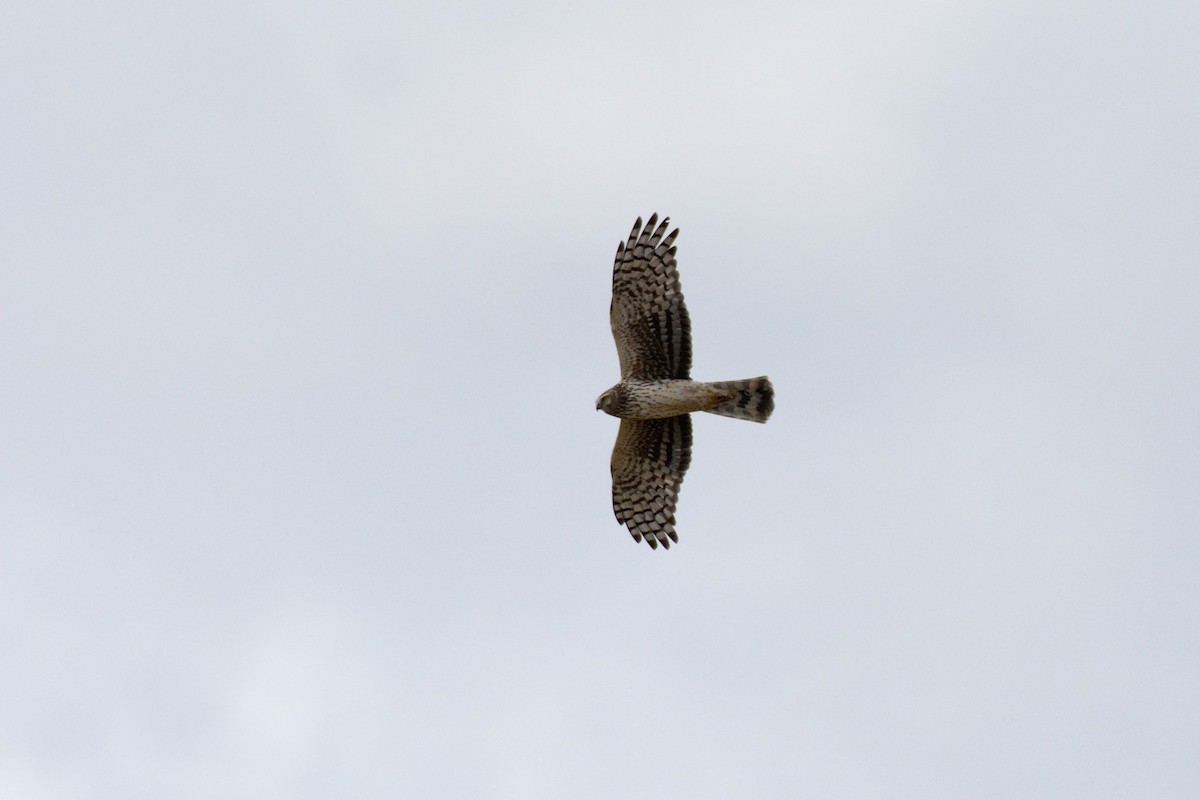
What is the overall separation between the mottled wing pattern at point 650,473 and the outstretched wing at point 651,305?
3.85 ft

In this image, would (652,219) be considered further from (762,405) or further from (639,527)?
(639,527)

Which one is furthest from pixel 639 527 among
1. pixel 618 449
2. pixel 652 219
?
pixel 652 219

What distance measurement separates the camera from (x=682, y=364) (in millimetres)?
22312

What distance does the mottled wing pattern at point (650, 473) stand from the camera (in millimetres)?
23531

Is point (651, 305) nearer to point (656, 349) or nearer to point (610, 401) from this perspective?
point (656, 349)

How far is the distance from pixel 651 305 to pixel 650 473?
8.58 ft

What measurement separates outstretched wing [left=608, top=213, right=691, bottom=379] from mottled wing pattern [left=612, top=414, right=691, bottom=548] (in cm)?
117

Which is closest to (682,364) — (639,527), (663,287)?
(663,287)

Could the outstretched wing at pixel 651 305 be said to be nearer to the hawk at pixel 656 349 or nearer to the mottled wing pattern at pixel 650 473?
the hawk at pixel 656 349

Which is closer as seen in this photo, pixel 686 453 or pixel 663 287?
pixel 663 287

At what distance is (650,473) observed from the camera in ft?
78.2

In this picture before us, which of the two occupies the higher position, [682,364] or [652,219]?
[652,219]

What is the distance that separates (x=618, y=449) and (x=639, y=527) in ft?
3.52

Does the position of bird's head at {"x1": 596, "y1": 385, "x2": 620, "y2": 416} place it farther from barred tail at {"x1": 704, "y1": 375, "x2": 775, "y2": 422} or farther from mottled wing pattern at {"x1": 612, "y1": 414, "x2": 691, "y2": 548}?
barred tail at {"x1": 704, "y1": 375, "x2": 775, "y2": 422}
